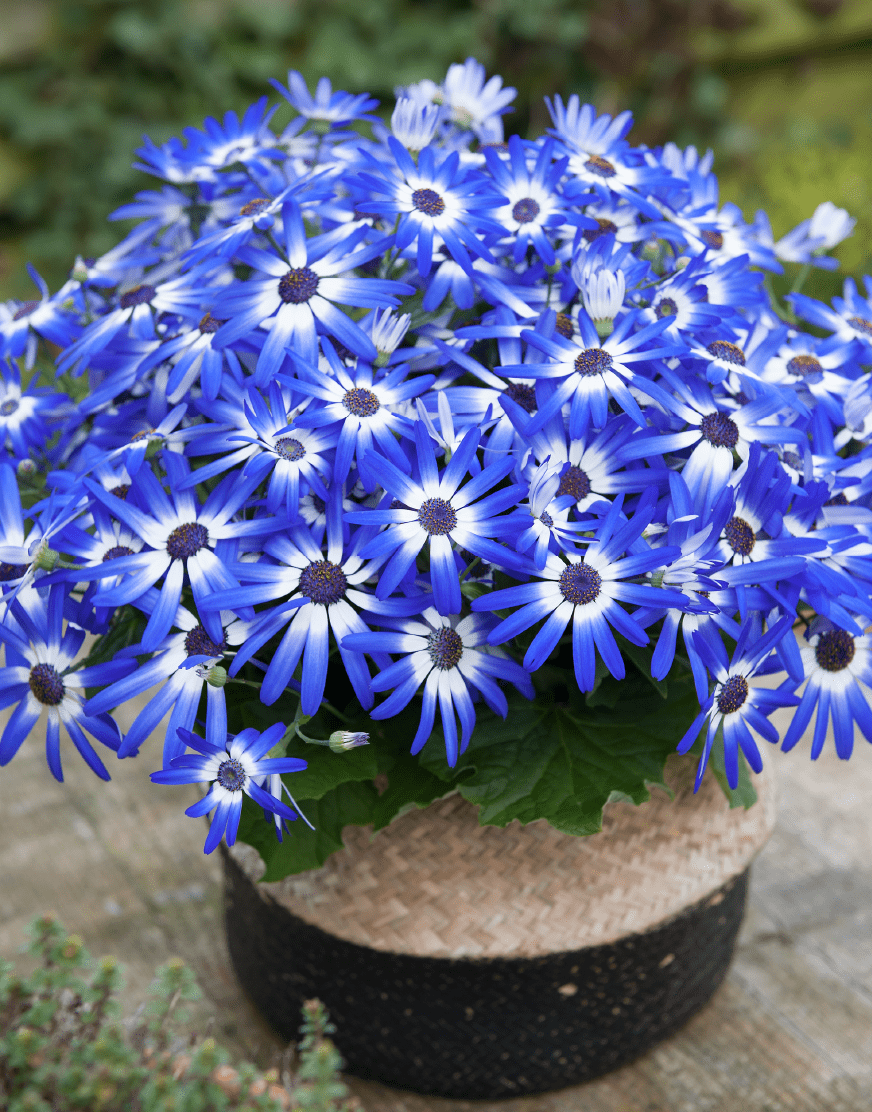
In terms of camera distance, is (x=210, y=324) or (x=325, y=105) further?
(x=325, y=105)

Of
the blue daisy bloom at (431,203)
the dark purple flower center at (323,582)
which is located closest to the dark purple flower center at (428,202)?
the blue daisy bloom at (431,203)

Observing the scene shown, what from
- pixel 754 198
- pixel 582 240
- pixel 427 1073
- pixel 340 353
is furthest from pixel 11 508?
pixel 754 198

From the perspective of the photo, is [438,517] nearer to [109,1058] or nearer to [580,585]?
[580,585]

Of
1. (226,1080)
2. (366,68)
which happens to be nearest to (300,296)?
(226,1080)

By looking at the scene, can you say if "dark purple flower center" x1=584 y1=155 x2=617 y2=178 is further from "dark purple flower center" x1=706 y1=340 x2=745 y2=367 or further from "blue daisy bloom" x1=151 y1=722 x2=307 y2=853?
"blue daisy bloom" x1=151 y1=722 x2=307 y2=853

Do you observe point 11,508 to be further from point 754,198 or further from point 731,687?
point 754,198
